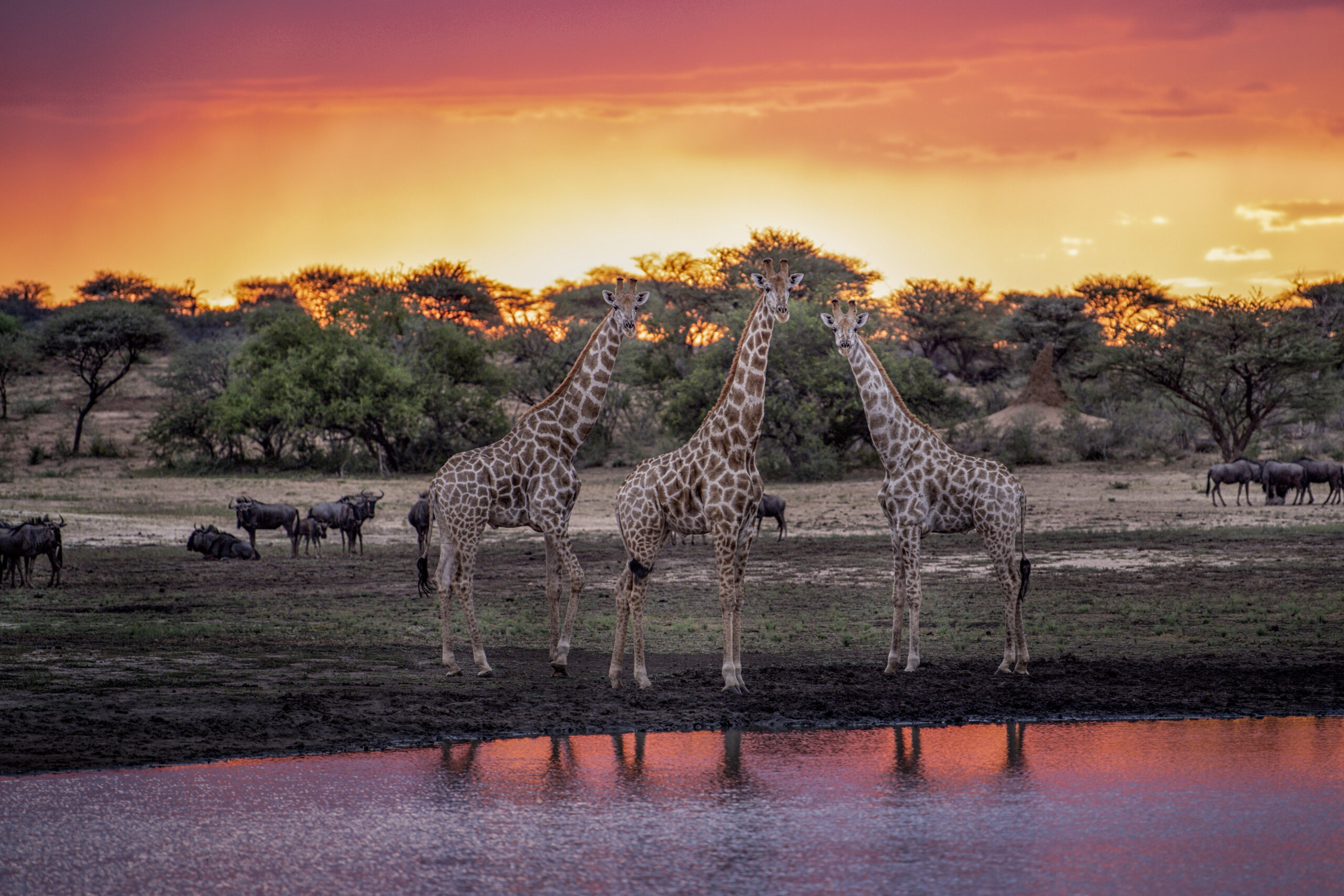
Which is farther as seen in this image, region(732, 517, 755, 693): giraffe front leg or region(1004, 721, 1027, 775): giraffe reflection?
region(732, 517, 755, 693): giraffe front leg

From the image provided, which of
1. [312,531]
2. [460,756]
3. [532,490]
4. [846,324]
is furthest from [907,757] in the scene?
[312,531]

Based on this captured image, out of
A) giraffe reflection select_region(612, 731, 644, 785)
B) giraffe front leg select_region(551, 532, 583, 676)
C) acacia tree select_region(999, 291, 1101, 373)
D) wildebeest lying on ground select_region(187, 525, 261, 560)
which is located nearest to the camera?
giraffe reflection select_region(612, 731, 644, 785)

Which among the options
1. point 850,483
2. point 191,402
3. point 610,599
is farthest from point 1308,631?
point 191,402

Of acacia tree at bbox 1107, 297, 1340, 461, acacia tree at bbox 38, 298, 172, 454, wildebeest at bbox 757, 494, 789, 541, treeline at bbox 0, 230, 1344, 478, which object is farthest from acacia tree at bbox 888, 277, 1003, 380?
wildebeest at bbox 757, 494, 789, 541

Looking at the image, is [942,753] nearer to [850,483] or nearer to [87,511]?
[87,511]

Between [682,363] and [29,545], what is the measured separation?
32.4 metres

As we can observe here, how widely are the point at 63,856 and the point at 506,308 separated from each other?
57.9 m

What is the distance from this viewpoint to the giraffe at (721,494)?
34.1 feet

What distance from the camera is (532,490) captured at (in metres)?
11.4

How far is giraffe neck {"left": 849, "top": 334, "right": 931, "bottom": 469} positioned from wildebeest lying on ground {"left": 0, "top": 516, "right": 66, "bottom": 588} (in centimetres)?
1195

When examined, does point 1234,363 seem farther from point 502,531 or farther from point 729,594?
point 729,594

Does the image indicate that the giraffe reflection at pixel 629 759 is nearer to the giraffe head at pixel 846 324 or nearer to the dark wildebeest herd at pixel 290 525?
the giraffe head at pixel 846 324

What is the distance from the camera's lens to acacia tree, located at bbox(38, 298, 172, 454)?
5116cm

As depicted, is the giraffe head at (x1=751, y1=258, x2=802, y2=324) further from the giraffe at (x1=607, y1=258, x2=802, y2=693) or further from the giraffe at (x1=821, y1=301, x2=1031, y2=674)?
the giraffe at (x1=821, y1=301, x2=1031, y2=674)
